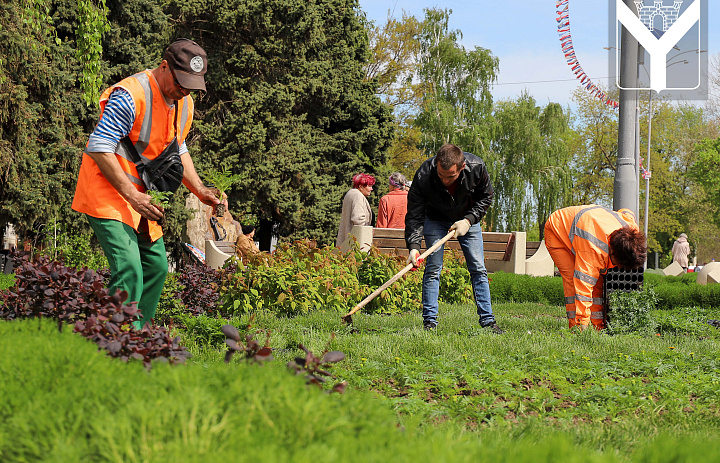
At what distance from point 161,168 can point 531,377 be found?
2.61m

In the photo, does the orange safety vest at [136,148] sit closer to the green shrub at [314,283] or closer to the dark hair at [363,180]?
the green shrub at [314,283]

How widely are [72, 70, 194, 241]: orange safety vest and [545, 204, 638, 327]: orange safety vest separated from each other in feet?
12.9

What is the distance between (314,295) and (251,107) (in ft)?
46.3

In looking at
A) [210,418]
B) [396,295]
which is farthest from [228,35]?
[210,418]

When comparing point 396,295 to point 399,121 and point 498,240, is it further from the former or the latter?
point 399,121

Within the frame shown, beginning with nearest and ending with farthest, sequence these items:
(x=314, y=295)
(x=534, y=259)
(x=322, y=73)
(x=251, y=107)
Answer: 1. (x=314, y=295)
2. (x=534, y=259)
3. (x=251, y=107)
4. (x=322, y=73)

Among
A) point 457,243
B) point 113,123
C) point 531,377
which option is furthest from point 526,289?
point 113,123

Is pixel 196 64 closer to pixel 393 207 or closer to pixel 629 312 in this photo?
pixel 629 312

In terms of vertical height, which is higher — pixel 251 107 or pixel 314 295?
pixel 251 107

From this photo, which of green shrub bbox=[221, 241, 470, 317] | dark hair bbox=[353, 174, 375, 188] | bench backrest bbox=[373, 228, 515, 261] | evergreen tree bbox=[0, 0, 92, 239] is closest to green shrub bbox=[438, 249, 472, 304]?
green shrub bbox=[221, 241, 470, 317]

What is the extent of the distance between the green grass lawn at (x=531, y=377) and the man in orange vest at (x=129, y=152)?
88cm

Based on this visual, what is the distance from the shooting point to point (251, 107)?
19.9 m

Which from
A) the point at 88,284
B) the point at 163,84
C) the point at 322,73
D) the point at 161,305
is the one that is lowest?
the point at 161,305

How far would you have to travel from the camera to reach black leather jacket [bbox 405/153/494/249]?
5715mm
